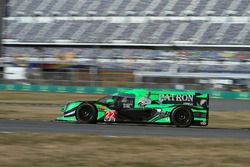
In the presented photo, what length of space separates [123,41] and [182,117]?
112 feet

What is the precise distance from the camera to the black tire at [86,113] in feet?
49.9

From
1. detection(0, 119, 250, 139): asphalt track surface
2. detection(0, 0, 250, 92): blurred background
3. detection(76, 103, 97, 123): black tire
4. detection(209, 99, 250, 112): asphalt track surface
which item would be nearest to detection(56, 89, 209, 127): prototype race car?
detection(76, 103, 97, 123): black tire

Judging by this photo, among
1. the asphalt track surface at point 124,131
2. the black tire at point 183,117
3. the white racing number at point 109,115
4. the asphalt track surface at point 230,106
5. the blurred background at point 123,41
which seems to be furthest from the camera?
the blurred background at point 123,41

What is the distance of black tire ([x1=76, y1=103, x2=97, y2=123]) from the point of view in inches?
598

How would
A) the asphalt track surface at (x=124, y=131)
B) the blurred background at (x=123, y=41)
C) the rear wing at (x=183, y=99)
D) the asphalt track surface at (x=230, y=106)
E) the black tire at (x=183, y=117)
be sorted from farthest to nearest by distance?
the blurred background at (x=123, y=41), the asphalt track surface at (x=230, y=106), the rear wing at (x=183, y=99), the black tire at (x=183, y=117), the asphalt track surface at (x=124, y=131)

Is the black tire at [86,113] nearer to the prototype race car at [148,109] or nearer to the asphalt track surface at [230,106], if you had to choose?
the prototype race car at [148,109]

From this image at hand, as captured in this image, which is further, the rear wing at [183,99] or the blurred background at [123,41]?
the blurred background at [123,41]

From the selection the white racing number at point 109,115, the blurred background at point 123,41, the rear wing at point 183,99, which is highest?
the blurred background at point 123,41

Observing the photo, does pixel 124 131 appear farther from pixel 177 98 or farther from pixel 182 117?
pixel 177 98

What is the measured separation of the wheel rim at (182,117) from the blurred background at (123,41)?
70.3 feet

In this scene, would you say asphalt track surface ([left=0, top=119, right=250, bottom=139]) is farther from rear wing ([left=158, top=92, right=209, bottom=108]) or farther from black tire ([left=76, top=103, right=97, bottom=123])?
rear wing ([left=158, top=92, right=209, bottom=108])

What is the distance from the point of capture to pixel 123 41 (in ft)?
160

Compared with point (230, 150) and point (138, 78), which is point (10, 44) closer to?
point (138, 78)

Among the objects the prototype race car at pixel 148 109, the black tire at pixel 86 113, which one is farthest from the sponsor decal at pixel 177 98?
the black tire at pixel 86 113
